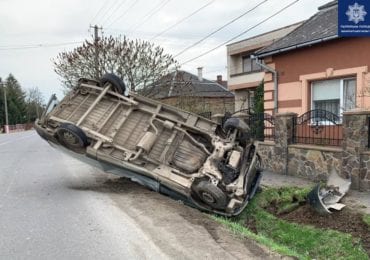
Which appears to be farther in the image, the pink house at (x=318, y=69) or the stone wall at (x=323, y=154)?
the pink house at (x=318, y=69)

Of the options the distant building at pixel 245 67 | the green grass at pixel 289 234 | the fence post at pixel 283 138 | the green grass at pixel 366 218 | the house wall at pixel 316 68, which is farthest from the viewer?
the distant building at pixel 245 67

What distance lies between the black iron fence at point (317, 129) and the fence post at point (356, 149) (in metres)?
1.68

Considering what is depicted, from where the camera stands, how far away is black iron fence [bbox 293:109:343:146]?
12508mm

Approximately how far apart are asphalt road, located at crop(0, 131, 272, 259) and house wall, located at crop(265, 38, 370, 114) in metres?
7.25

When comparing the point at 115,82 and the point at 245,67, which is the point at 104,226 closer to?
the point at 115,82

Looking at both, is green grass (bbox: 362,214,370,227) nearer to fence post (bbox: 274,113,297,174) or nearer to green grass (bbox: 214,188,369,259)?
green grass (bbox: 214,188,369,259)

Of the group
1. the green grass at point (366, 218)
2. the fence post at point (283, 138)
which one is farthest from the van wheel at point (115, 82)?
the green grass at point (366, 218)

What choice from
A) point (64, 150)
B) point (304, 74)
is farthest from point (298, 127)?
point (64, 150)

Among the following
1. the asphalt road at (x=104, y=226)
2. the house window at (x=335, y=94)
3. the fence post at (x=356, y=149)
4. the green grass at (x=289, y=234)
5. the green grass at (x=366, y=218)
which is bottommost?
the green grass at (x=289, y=234)

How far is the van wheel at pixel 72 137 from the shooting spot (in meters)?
9.46

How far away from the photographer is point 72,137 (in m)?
9.54

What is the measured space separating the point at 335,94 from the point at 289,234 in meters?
7.33

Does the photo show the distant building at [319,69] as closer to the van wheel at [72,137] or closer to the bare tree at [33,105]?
the van wheel at [72,137]

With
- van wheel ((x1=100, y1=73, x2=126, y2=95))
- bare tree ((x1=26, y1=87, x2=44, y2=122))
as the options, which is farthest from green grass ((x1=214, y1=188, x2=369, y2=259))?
bare tree ((x1=26, y1=87, x2=44, y2=122))
